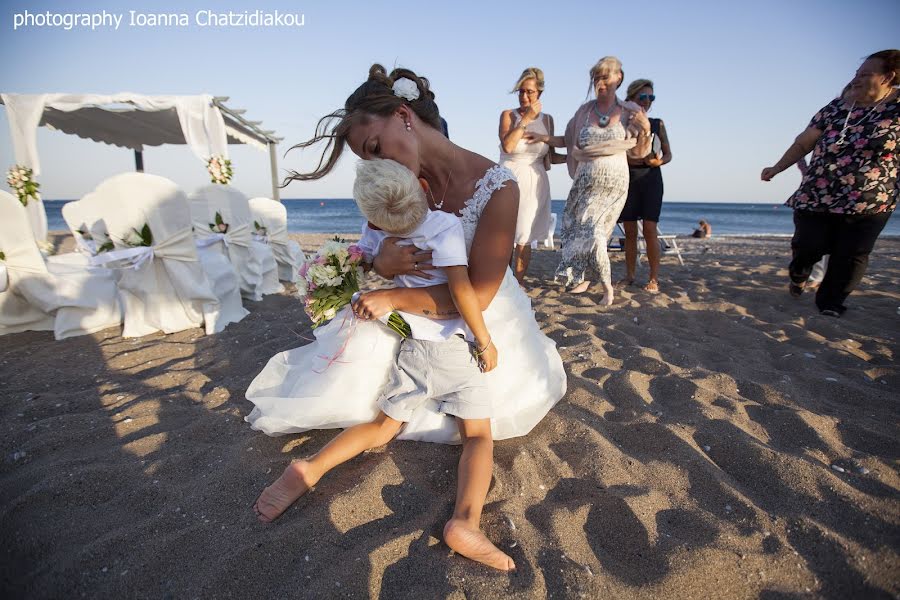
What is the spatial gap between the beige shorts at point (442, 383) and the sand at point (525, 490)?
0.93ft

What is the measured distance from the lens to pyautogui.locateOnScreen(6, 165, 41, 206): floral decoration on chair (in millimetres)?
5672

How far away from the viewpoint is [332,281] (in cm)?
199

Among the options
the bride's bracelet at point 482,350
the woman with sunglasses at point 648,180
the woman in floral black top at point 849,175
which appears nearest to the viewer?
the bride's bracelet at point 482,350

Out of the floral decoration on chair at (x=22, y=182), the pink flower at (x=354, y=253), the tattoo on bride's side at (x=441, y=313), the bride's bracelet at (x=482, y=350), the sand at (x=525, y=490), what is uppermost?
the floral decoration on chair at (x=22, y=182)

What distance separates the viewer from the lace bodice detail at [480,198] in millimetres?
1984

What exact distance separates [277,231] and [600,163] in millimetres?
4386

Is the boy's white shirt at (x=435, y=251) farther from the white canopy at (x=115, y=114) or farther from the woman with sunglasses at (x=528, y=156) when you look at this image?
the white canopy at (x=115, y=114)

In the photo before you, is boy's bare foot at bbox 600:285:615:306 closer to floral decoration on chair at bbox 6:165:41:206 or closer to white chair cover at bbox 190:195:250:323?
white chair cover at bbox 190:195:250:323

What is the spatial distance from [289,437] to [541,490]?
132 cm

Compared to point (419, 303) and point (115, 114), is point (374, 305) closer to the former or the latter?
point (419, 303)

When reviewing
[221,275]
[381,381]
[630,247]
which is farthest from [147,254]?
[630,247]

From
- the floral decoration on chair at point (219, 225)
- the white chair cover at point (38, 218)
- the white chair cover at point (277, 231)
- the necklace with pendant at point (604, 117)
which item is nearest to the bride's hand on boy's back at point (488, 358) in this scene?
the necklace with pendant at point (604, 117)

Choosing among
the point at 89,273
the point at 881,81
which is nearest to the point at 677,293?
→ the point at 881,81

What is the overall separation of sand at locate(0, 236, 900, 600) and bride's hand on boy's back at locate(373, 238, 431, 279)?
0.90 meters
